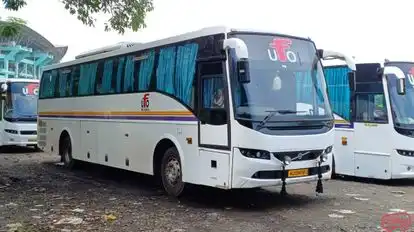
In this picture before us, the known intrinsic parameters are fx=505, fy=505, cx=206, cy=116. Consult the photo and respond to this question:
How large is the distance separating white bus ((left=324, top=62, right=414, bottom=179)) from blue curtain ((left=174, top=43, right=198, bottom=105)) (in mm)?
3862

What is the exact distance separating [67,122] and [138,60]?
4306 millimetres

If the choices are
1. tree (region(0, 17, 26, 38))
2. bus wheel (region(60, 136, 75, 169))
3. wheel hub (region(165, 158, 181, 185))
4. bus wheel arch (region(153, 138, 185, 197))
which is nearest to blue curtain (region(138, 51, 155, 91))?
bus wheel arch (region(153, 138, 185, 197))

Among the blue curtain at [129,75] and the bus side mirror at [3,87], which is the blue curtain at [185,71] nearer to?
the blue curtain at [129,75]

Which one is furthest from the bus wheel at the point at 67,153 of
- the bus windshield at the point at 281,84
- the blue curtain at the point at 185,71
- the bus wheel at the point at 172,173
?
the bus windshield at the point at 281,84

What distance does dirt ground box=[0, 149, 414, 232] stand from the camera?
23.2 ft

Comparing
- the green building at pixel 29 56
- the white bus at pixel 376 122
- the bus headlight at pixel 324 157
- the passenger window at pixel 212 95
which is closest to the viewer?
the passenger window at pixel 212 95

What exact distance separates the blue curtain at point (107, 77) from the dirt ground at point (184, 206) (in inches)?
84.6

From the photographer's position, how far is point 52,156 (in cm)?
1778

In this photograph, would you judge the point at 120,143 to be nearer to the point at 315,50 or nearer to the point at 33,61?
the point at 315,50

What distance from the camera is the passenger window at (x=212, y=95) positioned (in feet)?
26.0

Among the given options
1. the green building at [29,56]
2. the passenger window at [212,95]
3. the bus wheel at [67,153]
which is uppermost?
the green building at [29,56]

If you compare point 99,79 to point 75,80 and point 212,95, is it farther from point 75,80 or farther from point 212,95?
point 212,95

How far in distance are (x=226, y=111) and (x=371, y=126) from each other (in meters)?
4.91

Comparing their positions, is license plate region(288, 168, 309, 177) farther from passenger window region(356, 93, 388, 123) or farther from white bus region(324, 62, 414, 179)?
passenger window region(356, 93, 388, 123)
